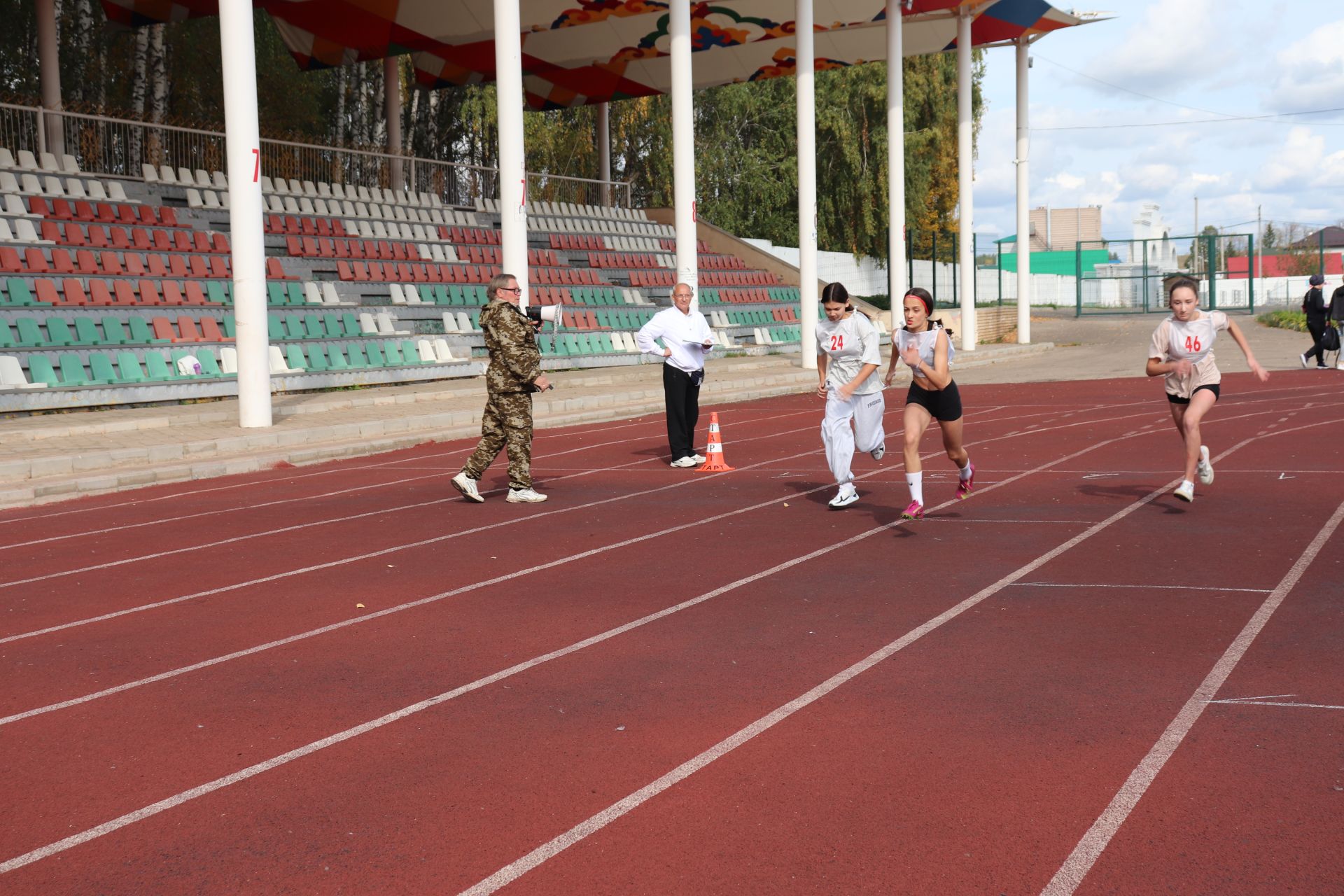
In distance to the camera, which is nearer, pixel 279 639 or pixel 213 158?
pixel 279 639

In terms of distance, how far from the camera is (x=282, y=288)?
22.7 meters

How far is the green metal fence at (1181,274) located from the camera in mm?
50625

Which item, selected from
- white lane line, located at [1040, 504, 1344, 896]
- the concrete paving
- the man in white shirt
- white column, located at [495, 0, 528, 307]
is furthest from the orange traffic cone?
white column, located at [495, 0, 528, 307]

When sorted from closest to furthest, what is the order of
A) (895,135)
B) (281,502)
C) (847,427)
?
(847,427), (281,502), (895,135)

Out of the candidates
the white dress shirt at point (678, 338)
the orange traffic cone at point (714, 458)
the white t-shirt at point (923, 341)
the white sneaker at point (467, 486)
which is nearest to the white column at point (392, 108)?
the white dress shirt at point (678, 338)

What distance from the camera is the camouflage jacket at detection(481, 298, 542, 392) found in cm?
1116

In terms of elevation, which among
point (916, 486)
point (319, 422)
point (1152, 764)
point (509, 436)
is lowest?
point (1152, 764)

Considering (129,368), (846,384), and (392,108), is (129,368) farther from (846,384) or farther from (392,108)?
(392,108)

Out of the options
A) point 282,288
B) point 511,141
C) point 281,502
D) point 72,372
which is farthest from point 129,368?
point 281,502

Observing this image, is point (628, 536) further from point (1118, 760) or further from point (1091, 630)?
point (1118, 760)

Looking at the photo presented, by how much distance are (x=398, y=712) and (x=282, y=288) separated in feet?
60.6

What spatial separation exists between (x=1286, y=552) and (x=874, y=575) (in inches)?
103

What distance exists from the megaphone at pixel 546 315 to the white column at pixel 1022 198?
27.6 metres

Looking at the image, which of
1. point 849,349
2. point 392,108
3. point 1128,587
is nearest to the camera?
point 1128,587
